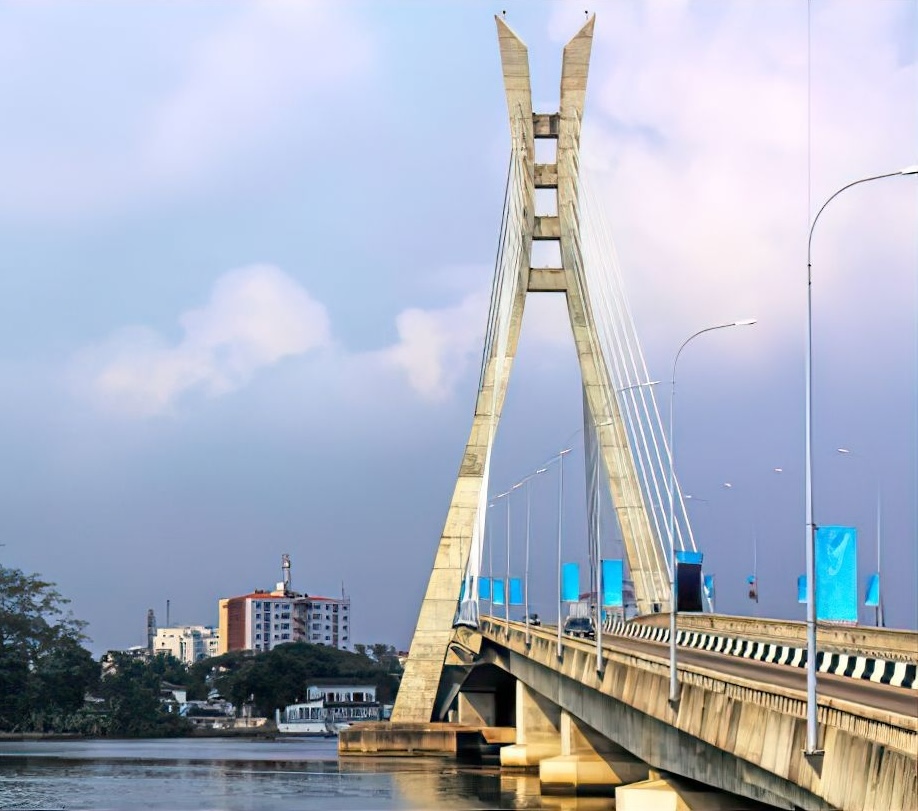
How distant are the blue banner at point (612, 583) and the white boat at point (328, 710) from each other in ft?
298

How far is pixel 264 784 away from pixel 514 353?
18817mm

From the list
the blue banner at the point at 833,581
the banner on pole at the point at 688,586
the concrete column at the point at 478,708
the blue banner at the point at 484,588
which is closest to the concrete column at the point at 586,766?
the banner on pole at the point at 688,586

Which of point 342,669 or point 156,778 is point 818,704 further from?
point 342,669

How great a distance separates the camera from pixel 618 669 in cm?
3450

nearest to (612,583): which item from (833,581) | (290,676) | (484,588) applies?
(833,581)

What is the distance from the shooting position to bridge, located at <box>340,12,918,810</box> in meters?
20.3

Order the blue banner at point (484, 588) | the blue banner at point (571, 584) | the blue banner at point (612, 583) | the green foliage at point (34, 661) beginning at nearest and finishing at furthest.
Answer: the blue banner at point (612, 583), the blue banner at point (571, 584), the blue banner at point (484, 588), the green foliage at point (34, 661)

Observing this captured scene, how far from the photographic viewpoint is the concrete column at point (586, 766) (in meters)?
49.8

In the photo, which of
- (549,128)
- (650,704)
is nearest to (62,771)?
(549,128)

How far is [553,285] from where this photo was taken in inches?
2608

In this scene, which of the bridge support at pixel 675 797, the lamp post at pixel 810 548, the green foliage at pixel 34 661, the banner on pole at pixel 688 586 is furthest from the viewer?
the green foliage at pixel 34 661

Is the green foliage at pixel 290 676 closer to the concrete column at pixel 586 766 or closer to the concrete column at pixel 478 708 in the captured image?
the concrete column at pixel 478 708

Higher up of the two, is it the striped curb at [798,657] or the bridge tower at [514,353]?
the bridge tower at [514,353]

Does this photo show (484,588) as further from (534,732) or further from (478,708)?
(534,732)
